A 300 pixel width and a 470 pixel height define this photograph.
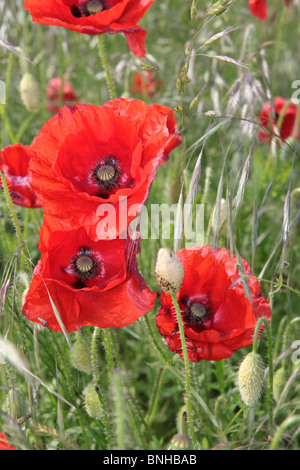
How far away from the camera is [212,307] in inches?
50.6

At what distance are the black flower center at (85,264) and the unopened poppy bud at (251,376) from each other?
0.38 metres

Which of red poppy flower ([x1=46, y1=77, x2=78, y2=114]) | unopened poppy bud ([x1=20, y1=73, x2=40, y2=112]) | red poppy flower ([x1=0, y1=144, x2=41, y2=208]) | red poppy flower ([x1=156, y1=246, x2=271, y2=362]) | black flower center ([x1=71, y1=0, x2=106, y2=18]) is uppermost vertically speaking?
black flower center ([x1=71, y1=0, x2=106, y2=18])

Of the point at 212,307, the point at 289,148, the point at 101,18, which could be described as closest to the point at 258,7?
the point at 289,148

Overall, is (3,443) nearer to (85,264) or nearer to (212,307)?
(85,264)

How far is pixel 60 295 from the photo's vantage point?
1.06m

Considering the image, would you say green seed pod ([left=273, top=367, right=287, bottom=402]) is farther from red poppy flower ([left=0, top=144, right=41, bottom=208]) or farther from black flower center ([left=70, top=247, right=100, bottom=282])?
red poppy flower ([left=0, top=144, right=41, bottom=208])

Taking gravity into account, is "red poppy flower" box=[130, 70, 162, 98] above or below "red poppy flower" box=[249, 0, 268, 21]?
below

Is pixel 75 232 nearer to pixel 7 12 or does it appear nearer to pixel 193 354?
pixel 193 354

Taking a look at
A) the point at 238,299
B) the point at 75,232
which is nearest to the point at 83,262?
the point at 75,232

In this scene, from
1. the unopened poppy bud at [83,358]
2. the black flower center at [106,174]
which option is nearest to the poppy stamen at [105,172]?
the black flower center at [106,174]

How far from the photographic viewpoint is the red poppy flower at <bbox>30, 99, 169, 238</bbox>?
39.2 inches

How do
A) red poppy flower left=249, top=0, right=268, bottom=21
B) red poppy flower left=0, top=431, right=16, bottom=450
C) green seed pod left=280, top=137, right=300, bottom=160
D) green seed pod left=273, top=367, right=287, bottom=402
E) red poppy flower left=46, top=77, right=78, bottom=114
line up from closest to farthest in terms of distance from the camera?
red poppy flower left=0, top=431, right=16, bottom=450
green seed pod left=280, top=137, right=300, bottom=160
green seed pod left=273, top=367, right=287, bottom=402
red poppy flower left=249, top=0, right=268, bottom=21
red poppy flower left=46, top=77, right=78, bottom=114

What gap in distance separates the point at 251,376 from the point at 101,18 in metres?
0.79

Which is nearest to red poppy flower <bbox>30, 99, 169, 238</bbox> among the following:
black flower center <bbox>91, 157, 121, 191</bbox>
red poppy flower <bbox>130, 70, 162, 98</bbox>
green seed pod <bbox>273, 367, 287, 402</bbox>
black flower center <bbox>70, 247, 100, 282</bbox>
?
black flower center <bbox>91, 157, 121, 191</bbox>
